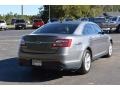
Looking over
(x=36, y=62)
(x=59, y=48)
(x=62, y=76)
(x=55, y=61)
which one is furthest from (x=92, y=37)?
(x=36, y=62)

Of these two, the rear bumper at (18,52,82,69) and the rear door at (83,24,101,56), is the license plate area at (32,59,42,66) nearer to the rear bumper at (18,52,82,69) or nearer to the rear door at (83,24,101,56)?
the rear bumper at (18,52,82,69)

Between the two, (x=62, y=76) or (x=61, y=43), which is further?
(x=62, y=76)

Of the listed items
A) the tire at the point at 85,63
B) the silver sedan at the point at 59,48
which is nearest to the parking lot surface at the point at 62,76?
the tire at the point at 85,63

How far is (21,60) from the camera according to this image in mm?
9672

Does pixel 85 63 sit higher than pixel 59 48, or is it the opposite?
pixel 59 48

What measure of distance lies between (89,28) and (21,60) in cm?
256

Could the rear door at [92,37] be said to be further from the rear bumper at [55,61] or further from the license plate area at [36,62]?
the license plate area at [36,62]

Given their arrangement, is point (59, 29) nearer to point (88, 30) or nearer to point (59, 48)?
point (88, 30)

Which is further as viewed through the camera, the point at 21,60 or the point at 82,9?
the point at 82,9

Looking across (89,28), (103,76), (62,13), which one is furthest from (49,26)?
(62,13)

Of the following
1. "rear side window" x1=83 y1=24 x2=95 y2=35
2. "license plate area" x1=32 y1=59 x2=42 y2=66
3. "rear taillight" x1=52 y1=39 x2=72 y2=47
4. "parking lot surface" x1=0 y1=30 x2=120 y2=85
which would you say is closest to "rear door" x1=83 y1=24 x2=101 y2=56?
"rear side window" x1=83 y1=24 x2=95 y2=35

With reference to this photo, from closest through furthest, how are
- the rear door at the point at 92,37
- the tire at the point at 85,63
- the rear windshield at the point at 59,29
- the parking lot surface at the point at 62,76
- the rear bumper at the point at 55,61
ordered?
1. the parking lot surface at the point at 62,76
2. the rear bumper at the point at 55,61
3. the tire at the point at 85,63
4. the rear windshield at the point at 59,29
5. the rear door at the point at 92,37

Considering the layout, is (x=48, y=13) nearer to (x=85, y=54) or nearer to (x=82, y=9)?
(x=82, y=9)
